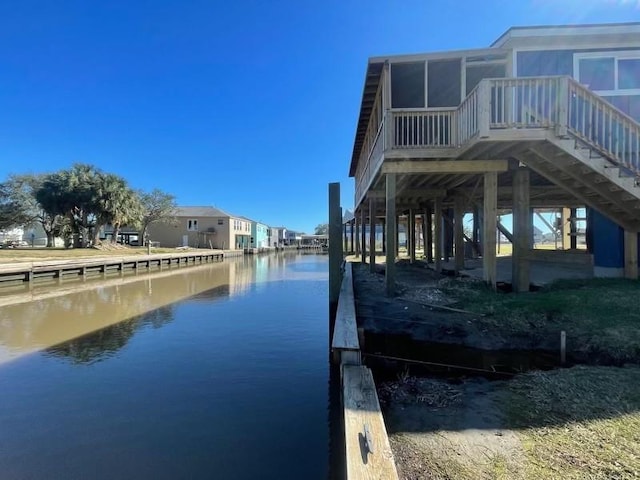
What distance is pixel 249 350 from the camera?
6891 millimetres

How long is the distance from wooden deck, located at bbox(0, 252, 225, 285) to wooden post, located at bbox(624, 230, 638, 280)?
67.9 ft

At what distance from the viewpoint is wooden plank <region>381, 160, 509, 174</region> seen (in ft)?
27.6

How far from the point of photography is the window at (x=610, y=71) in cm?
1003

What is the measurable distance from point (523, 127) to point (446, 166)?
192cm

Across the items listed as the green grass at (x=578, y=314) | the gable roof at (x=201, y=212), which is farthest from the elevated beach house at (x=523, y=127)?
the gable roof at (x=201, y=212)

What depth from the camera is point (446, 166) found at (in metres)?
8.59

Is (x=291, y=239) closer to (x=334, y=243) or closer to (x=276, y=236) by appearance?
(x=276, y=236)

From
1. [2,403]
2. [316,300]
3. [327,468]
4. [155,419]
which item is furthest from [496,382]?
[316,300]

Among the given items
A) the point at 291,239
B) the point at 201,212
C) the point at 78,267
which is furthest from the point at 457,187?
the point at 291,239

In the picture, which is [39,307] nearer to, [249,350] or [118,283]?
[118,283]

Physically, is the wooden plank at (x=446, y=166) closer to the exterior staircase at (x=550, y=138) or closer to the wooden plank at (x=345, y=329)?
the exterior staircase at (x=550, y=138)

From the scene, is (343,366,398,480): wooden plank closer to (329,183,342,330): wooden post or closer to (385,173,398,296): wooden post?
(329,183,342,330): wooden post

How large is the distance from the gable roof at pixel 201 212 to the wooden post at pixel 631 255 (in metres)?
48.1

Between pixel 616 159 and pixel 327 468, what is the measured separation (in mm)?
7433
